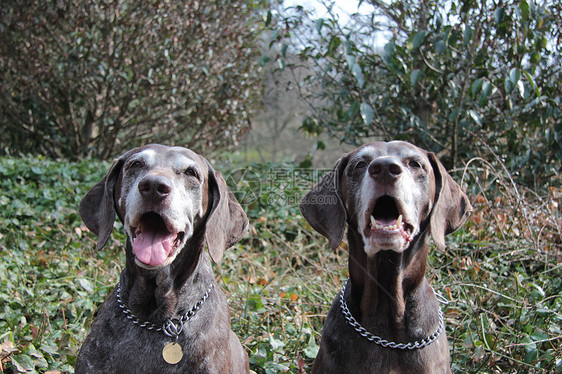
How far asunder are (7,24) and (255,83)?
4045 mm

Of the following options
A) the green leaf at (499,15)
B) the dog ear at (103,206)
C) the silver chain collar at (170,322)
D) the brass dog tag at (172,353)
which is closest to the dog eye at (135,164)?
the dog ear at (103,206)

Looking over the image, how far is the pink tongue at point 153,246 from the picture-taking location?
261cm

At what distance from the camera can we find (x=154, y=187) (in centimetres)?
259

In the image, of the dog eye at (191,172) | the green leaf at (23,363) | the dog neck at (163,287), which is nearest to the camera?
the dog neck at (163,287)

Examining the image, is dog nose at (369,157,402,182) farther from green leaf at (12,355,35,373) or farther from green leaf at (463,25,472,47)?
green leaf at (463,25,472,47)

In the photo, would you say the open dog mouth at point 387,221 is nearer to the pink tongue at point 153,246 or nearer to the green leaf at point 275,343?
the pink tongue at point 153,246

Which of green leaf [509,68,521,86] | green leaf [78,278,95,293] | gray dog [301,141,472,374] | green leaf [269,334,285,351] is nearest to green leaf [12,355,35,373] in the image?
green leaf [78,278,95,293]

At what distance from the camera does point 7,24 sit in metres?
7.68

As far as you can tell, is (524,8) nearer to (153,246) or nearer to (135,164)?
(135,164)

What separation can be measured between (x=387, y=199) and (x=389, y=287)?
0.48 m

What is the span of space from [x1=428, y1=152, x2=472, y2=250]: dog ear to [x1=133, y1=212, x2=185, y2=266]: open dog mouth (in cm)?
140

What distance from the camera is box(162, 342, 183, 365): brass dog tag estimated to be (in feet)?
8.65

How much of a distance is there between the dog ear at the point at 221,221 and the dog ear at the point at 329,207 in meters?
0.41

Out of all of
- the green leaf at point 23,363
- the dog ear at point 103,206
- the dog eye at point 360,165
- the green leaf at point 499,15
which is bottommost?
the green leaf at point 23,363
